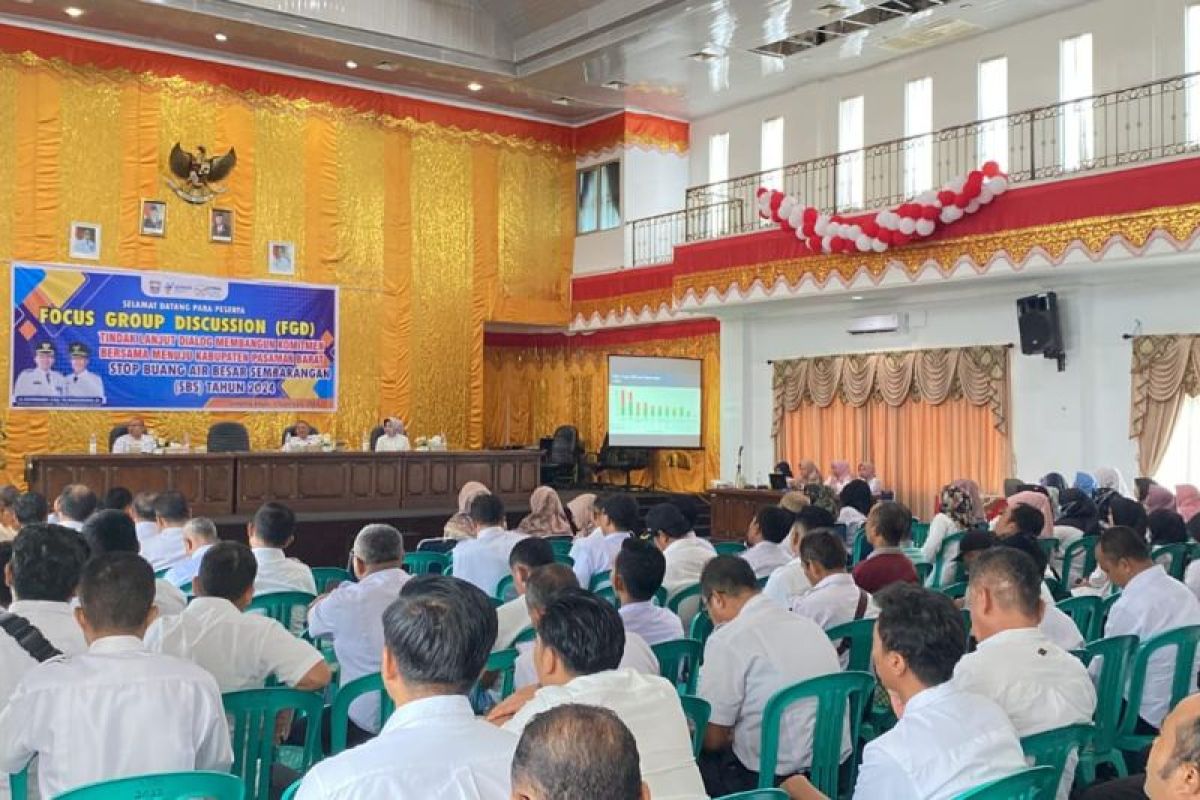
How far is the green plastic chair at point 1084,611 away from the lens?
444 cm

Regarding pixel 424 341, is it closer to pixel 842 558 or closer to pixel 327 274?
pixel 327 274

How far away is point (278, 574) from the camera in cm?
468

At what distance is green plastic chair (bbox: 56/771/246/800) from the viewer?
73.3 inches

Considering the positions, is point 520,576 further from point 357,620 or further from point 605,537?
point 605,537

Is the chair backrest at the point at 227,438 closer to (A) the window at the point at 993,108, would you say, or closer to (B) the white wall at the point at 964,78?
(B) the white wall at the point at 964,78

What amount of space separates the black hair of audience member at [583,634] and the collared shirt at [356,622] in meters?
1.50

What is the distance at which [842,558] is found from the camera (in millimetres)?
4141

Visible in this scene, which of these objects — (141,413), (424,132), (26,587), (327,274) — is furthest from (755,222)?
(26,587)

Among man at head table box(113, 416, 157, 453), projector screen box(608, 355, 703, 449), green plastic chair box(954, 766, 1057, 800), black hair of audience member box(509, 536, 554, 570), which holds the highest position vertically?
projector screen box(608, 355, 703, 449)

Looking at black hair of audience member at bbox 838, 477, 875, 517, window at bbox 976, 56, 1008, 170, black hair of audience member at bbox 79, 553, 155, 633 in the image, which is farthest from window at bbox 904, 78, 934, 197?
black hair of audience member at bbox 79, 553, 155, 633

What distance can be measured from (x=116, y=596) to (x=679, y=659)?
1.69 metres

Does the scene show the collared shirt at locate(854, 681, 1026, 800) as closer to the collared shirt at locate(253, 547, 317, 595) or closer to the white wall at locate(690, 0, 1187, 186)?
the collared shirt at locate(253, 547, 317, 595)

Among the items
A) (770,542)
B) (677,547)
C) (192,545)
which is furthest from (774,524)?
(192,545)

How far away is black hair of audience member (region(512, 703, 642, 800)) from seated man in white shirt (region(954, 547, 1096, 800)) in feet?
5.14
